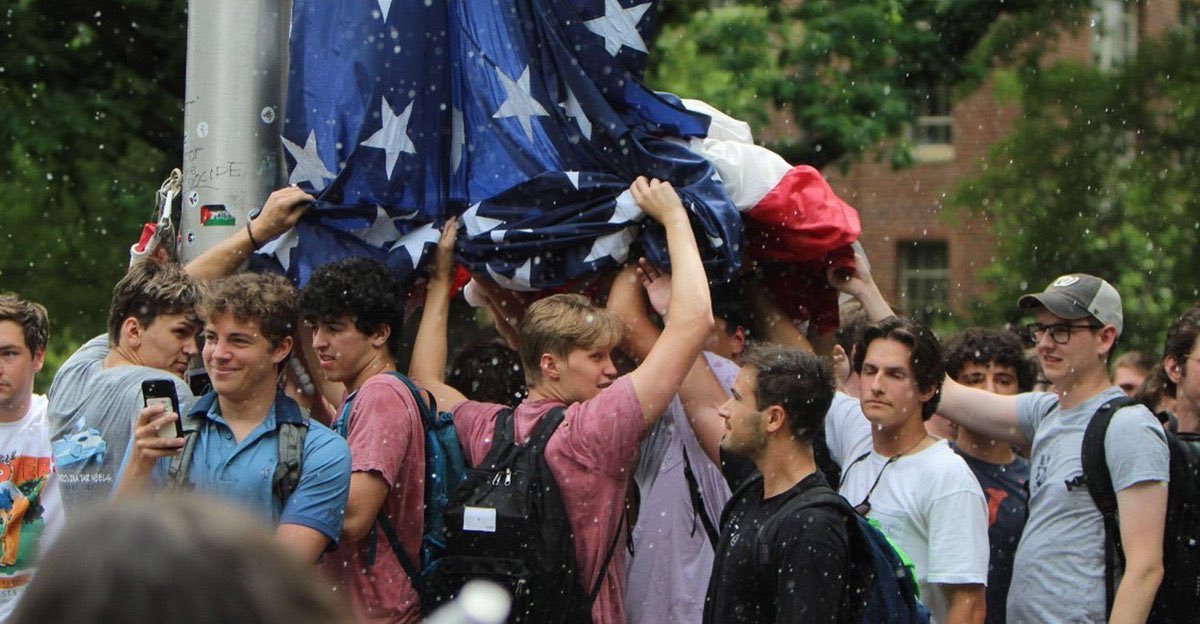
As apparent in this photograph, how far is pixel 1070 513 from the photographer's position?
5633 mm

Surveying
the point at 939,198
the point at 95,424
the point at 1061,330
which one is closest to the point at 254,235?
the point at 95,424

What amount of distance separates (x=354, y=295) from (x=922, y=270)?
71.6 feet

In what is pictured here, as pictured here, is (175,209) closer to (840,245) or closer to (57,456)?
(57,456)

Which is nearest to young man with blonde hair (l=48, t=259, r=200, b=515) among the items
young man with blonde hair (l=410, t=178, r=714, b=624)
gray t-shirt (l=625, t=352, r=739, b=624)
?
young man with blonde hair (l=410, t=178, r=714, b=624)

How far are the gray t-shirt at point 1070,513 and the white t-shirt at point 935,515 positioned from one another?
394 mm

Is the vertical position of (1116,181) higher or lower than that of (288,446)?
higher

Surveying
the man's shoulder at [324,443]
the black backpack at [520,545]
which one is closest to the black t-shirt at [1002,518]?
the black backpack at [520,545]

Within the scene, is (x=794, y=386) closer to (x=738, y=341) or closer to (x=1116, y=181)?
(x=738, y=341)

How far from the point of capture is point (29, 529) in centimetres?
570

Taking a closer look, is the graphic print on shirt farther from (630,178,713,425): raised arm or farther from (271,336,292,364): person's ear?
(630,178,713,425): raised arm

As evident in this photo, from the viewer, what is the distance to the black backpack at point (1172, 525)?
5449 millimetres

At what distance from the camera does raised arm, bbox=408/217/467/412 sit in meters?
5.38

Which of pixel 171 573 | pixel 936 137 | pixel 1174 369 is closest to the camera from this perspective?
pixel 171 573

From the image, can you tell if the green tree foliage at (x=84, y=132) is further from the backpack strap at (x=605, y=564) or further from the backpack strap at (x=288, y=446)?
the backpack strap at (x=605, y=564)
